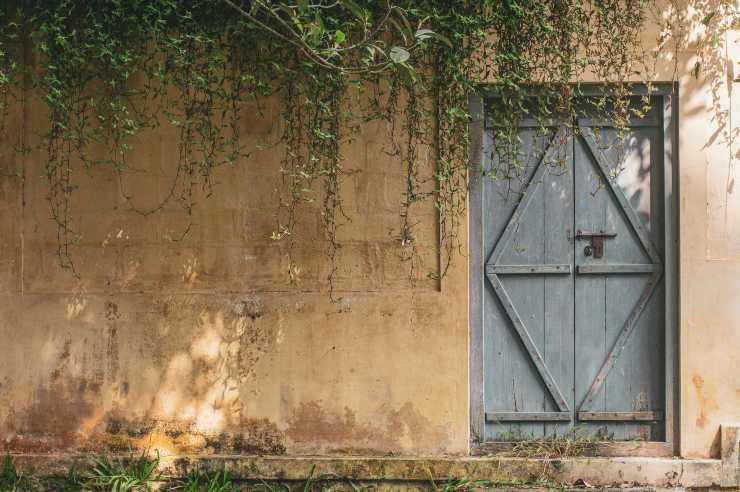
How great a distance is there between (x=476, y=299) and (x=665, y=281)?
1263 mm

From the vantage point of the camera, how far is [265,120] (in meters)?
4.79

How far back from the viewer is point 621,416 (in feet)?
15.8

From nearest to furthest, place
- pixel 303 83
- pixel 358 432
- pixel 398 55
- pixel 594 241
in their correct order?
1. pixel 398 55
2. pixel 303 83
3. pixel 358 432
4. pixel 594 241

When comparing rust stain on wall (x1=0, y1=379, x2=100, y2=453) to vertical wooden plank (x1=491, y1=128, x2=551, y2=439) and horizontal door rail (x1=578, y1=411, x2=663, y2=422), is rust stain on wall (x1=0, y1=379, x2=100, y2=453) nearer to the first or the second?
vertical wooden plank (x1=491, y1=128, x2=551, y2=439)

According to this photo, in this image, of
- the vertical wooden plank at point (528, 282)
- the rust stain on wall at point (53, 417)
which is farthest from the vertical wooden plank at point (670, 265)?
the rust stain on wall at point (53, 417)

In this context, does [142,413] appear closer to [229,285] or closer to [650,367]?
[229,285]

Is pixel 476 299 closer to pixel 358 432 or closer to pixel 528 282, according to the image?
pixel 528 282

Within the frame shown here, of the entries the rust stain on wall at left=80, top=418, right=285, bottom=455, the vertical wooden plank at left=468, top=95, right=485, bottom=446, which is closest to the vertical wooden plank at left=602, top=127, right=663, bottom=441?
the vertical wooden plank at left=468, top=95, right=485, bottom=446

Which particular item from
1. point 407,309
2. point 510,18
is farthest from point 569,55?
point 407,309

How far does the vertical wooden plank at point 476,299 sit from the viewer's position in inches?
190

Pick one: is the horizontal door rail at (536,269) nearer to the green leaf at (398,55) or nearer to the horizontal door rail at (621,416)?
the horizontal door rail at (621,416)

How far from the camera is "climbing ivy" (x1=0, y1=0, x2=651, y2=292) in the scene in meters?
4.32

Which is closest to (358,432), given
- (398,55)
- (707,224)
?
(398,55)

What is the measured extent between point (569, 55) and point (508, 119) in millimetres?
546
